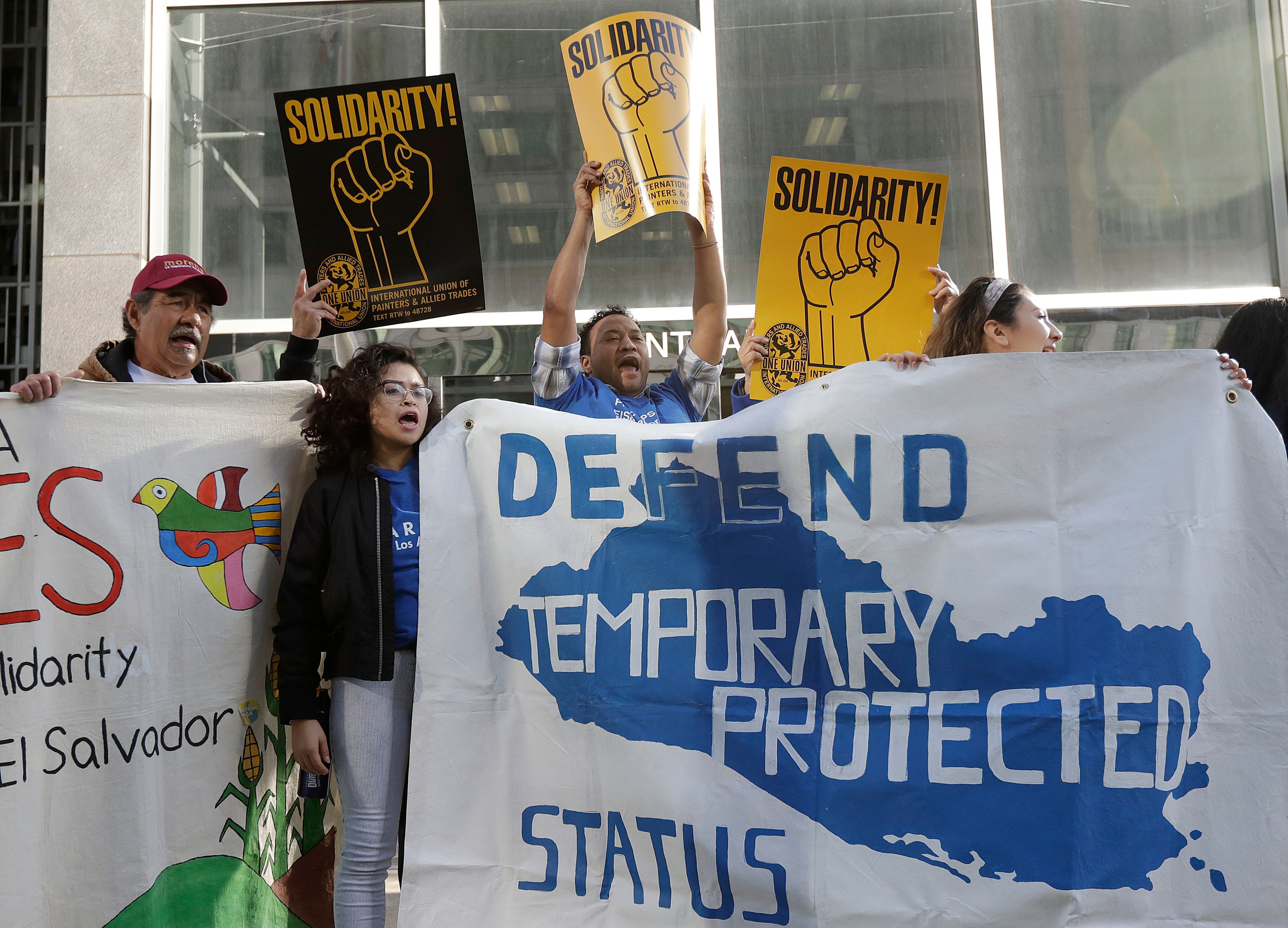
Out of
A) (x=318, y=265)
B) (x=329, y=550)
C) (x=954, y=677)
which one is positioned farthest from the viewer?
(x=318, y=265)

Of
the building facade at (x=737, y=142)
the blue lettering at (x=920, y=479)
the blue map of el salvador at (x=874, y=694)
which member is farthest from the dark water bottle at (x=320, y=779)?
the building facade at (x=737, y=142)

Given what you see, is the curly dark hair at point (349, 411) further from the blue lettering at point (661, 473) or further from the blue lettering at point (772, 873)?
the blue lettering at point (772, 873)

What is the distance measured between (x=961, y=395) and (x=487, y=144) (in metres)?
5.04

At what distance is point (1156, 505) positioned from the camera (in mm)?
2488

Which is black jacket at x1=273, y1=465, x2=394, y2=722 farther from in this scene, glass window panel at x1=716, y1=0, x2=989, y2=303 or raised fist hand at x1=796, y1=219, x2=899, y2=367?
glass window panel at x1=716, y1=0, x2=989, y2=303

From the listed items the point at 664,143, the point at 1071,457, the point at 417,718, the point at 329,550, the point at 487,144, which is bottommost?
the point at 417,718

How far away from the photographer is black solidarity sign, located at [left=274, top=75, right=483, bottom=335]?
3.21 m

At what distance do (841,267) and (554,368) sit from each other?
1.07 metres

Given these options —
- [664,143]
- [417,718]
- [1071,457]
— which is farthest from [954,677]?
[664,143]

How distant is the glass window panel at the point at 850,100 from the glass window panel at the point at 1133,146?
27 centimetres

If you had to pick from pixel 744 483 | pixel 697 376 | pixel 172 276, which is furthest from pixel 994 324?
pixel 172 276

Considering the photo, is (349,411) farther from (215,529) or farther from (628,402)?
(628,402)

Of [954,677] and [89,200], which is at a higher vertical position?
[89,200]

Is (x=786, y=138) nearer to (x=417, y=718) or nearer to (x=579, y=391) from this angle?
(x=579, y=391)
